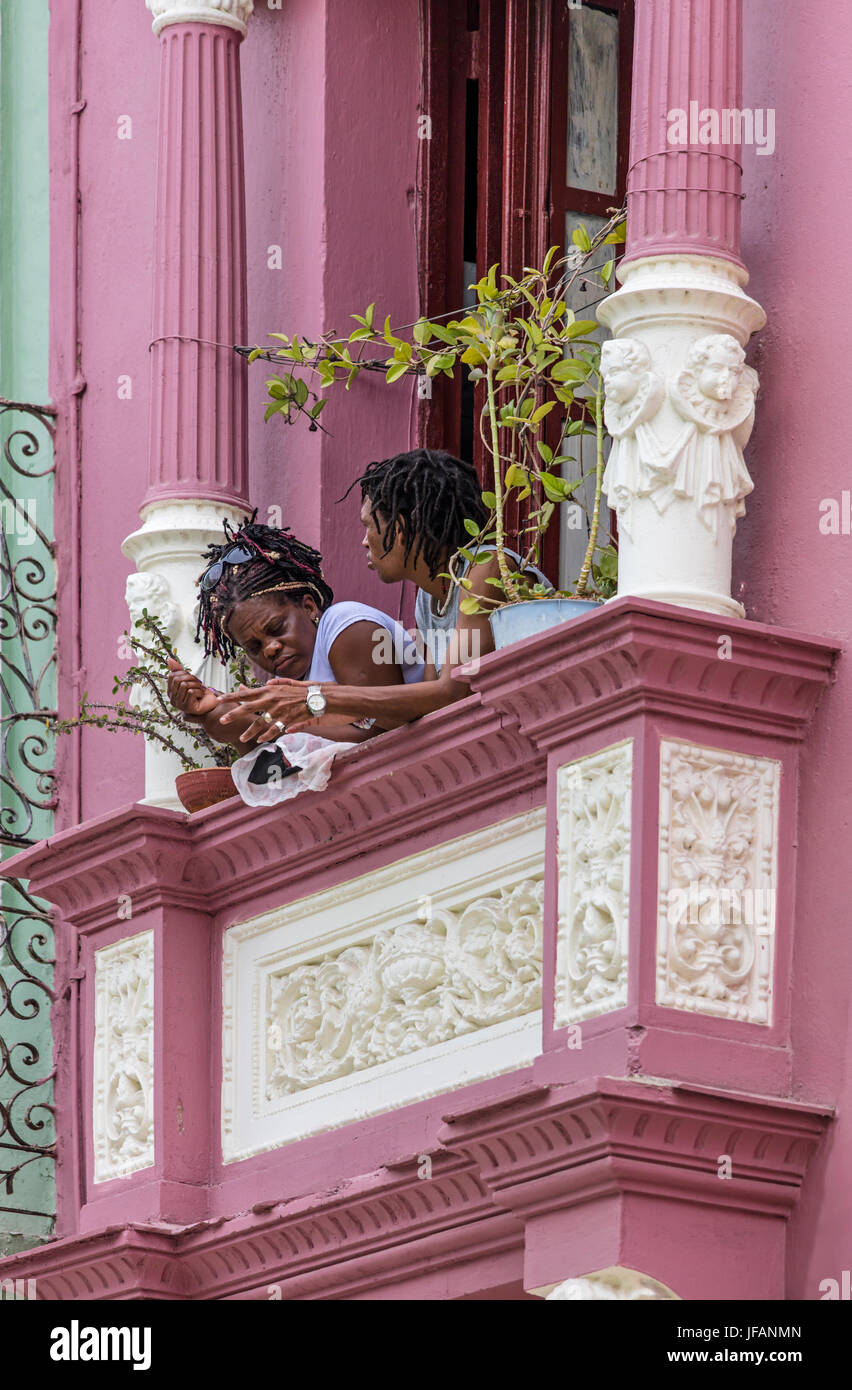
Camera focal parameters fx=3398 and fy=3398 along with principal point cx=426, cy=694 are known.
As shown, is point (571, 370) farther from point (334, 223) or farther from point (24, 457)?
point (24, 457)

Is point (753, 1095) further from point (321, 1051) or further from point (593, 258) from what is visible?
point (593, 258)

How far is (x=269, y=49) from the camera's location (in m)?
10.2

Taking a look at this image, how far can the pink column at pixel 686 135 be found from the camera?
7879mm

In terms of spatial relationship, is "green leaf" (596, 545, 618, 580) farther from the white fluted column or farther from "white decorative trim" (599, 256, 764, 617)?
the white fluted column

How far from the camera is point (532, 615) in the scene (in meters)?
8.12

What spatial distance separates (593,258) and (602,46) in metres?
0.66

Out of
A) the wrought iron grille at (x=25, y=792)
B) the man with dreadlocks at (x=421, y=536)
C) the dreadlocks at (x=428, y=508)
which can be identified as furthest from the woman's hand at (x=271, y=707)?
the wrought iron grille at (x=25, y=792)

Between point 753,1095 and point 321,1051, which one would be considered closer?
point 753,1095

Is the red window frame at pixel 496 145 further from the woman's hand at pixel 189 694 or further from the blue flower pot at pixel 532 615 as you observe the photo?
the blue flower pot at pixel 532 615

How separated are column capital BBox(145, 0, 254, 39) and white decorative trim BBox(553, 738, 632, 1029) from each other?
325 cm

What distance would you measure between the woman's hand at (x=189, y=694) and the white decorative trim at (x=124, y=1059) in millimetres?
616

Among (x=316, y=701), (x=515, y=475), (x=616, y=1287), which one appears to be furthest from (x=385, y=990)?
(x=616, y=1287)

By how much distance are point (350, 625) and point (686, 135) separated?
1.61 m
